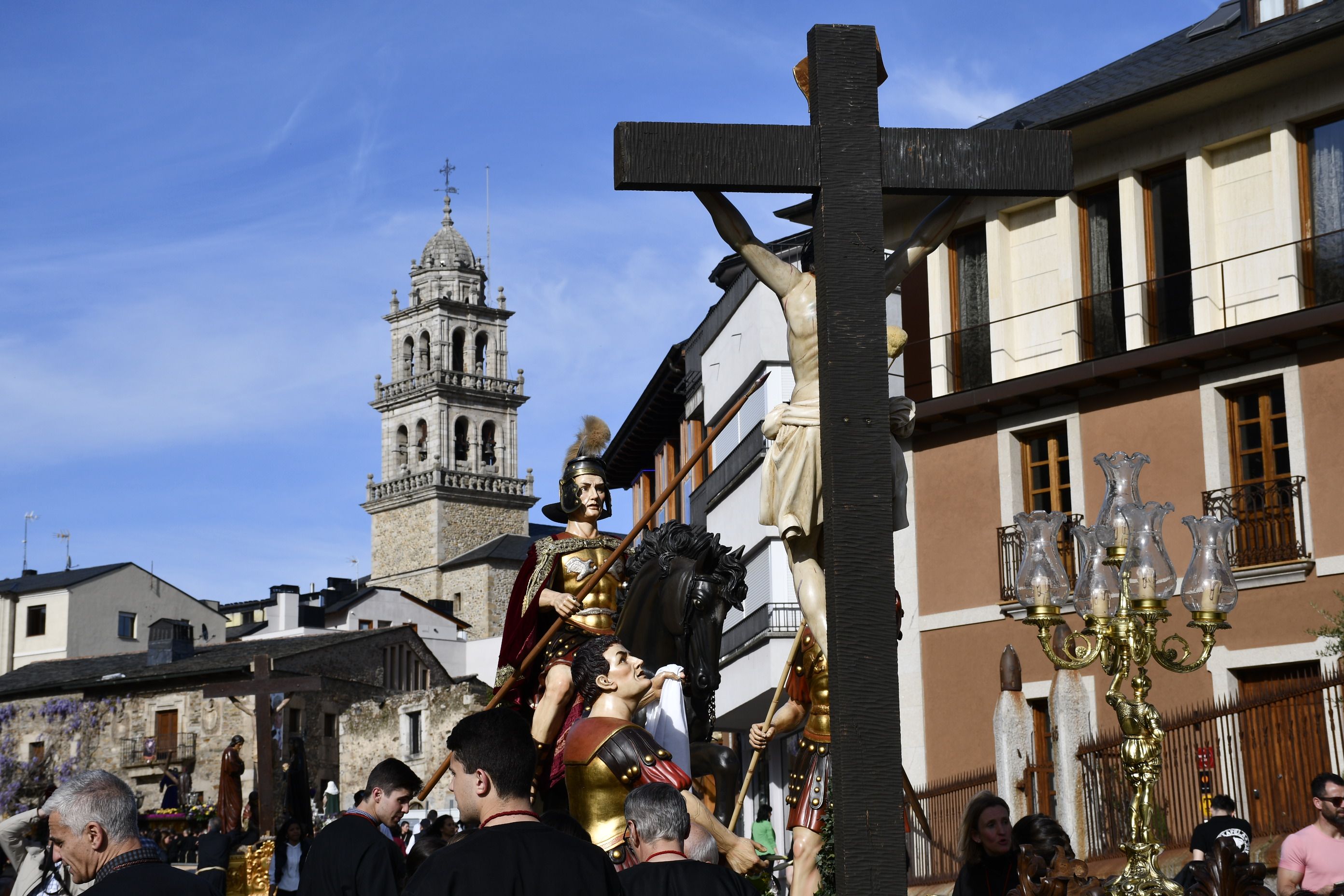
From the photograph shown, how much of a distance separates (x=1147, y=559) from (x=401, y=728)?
6170cm

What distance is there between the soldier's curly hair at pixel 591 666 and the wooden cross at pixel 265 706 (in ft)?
40.7

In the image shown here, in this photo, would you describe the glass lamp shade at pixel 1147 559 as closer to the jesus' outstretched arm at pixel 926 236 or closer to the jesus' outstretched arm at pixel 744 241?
the jesus' outstretched arm at pixel 744 241

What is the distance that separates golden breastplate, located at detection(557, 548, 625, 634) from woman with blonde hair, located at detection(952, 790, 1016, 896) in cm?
303

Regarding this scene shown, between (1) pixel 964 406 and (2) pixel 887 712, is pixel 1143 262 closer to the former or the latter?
(1) pixel 964 406

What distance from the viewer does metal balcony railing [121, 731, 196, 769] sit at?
226ft

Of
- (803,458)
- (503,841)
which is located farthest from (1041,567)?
(503,841)

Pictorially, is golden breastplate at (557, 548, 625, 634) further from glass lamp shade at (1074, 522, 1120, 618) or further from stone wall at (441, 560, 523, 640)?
stone wall at (441, 560, 523, 640)

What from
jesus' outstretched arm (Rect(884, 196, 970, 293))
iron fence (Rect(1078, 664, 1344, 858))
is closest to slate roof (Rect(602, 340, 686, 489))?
iron fence (Rect(1078, 664, 1344, 858))

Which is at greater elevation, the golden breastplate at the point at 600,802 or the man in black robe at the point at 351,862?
the golden breastplate at the point at 600,802

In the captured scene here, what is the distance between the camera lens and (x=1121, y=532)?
10.4m

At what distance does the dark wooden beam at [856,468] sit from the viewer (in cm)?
452

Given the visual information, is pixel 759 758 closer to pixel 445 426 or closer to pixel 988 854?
pixel 988 854

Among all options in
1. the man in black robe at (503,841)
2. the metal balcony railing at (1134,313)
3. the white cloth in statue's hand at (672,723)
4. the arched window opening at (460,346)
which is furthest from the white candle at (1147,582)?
the arched window opening at (460,346)

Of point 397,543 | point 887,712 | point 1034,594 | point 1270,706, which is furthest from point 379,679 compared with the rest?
point 887,712
